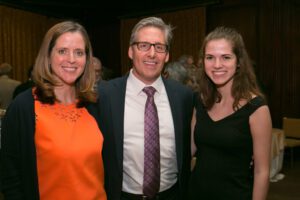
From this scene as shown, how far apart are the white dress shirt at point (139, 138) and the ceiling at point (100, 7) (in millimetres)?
6047

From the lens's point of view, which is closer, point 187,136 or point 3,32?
point 187,136

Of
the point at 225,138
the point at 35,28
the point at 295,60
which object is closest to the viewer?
the point at 225,138

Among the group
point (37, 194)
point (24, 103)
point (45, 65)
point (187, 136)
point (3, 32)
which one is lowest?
point (37, 194)

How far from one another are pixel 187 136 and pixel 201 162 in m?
0.21

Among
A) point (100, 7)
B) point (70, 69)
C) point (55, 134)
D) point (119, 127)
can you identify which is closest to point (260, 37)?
point (100, 7)

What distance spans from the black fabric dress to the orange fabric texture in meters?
0.61

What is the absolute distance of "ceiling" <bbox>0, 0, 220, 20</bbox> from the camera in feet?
26.9

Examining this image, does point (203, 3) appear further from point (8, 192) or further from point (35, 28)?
point (8, 192)

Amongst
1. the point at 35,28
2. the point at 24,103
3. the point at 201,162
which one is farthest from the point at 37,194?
the point at 35,28

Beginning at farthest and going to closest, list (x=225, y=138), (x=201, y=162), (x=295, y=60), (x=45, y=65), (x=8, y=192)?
(x=295, y=60) < (x=201, y=162) < (x=225, y=138) < (x=45, y=65) < (x=8, y=192)

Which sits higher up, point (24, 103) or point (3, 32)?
point (3, 32)

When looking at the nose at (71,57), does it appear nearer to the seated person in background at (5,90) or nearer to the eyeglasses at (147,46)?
the eyeglasses at (147,46)

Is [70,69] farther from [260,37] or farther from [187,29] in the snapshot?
[187,29]

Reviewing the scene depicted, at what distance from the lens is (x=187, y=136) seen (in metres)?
2.13
